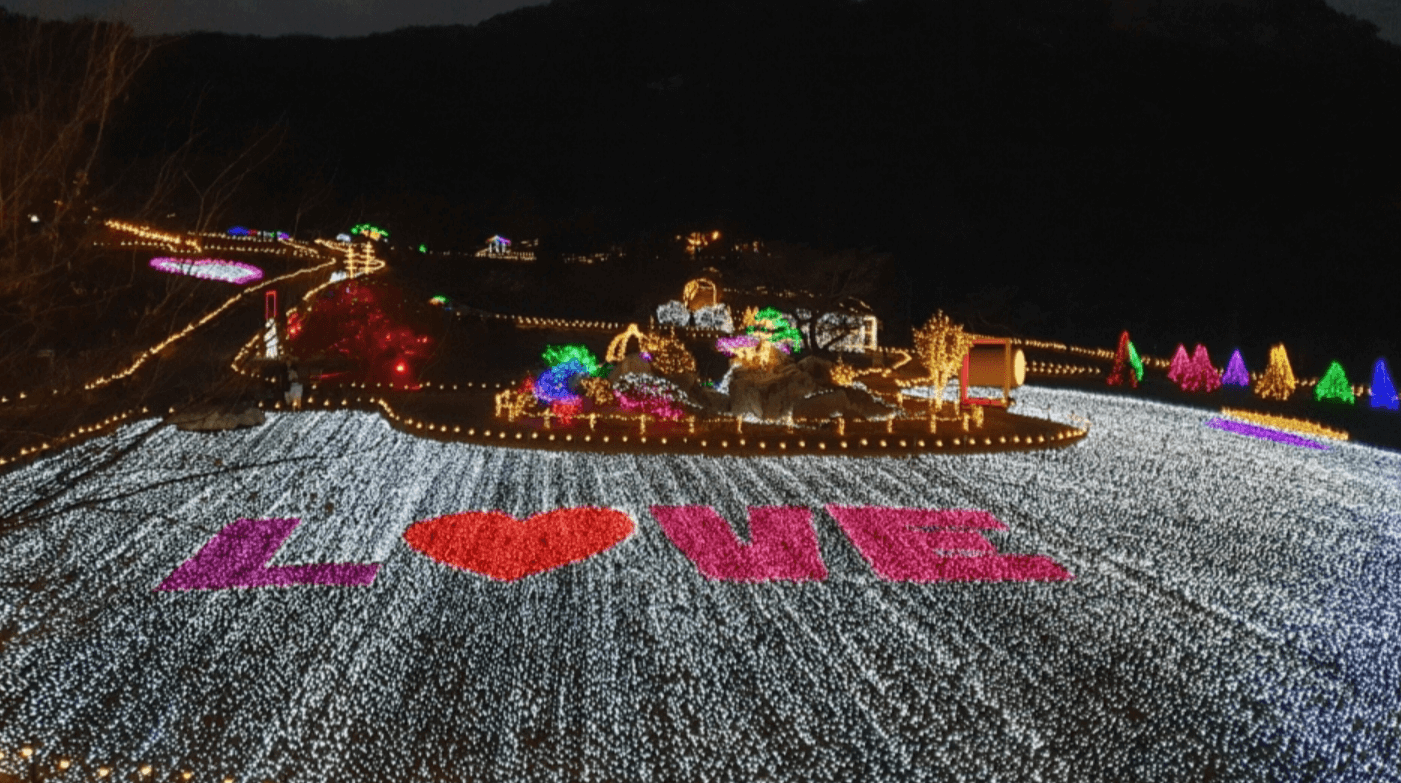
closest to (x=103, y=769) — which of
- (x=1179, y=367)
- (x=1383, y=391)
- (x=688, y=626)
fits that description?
(x=688, y=626)

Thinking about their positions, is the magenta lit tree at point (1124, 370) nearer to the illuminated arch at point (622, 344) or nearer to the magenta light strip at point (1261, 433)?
the magenta light strip at point (1261, 433)

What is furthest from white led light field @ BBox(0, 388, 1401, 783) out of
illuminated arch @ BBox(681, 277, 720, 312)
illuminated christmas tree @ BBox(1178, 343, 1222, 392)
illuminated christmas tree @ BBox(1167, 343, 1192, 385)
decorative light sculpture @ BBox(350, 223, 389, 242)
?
decorative light sculpture @ BBox(350, 223, 389, 242)

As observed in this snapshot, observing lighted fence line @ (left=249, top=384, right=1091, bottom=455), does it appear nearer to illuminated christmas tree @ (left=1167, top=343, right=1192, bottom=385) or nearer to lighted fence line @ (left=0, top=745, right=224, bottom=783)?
lighted fence line @ (left=0, top=745, right=224, bottom=783)

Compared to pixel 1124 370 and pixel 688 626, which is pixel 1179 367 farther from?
pixel 688 626

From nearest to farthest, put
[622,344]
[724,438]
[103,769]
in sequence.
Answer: [103,769] < [724,438] < [622,344]

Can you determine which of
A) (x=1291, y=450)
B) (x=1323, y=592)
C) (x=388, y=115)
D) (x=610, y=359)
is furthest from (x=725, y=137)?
(x=1323, y=592)
